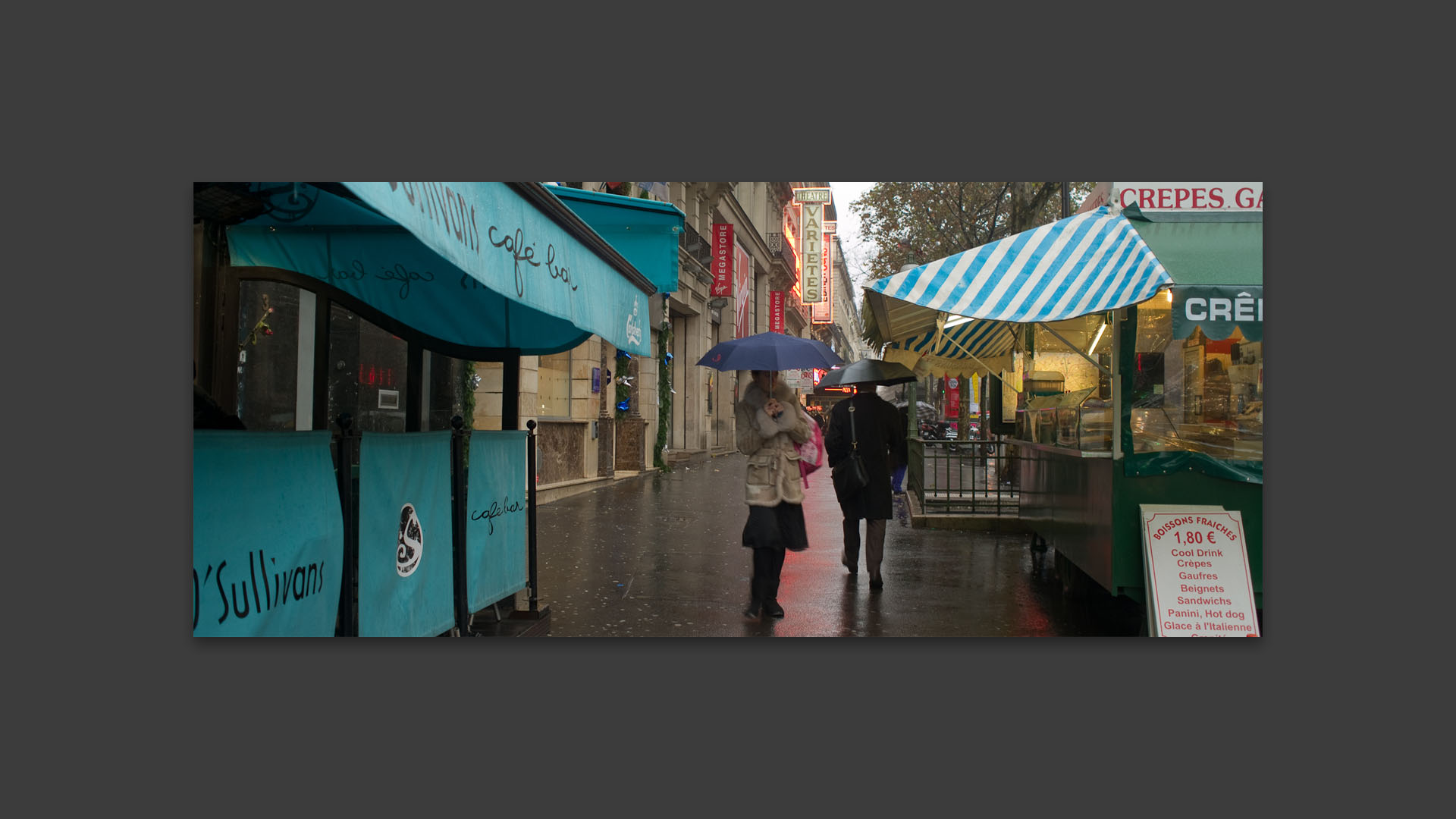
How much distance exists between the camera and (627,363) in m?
20.2

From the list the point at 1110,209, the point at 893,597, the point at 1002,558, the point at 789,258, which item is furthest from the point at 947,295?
the point at 789,258

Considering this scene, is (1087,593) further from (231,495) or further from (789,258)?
(789,258)

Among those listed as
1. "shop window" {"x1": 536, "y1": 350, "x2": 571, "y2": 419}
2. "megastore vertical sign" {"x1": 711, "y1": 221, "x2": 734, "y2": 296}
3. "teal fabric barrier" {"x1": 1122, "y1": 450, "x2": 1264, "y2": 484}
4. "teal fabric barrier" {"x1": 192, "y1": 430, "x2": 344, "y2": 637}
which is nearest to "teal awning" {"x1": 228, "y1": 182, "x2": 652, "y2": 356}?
"teal fabric barrier" {"x1": 192, "y1": 430, "x2": 344, "y2": 637}

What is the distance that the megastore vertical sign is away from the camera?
27.8 metres

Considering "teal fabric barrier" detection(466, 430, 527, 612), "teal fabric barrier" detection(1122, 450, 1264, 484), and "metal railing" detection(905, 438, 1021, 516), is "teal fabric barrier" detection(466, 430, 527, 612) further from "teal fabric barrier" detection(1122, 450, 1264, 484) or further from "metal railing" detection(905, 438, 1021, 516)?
"metal railing" detection(905, 438, 1021, 516)

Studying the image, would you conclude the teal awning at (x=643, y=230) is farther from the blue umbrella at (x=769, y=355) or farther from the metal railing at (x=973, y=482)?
the metal railing at (x=973, y=482)

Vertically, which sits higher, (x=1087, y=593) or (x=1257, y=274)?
(x=1257, y=274)

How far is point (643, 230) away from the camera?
25.5 ft

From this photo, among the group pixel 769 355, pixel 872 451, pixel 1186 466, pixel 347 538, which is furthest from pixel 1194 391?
pixel 347 538

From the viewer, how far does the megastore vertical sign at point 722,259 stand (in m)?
27.8

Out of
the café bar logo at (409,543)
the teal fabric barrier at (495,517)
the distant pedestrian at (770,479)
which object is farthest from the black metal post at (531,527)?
the distant pedestrian at (770,479)

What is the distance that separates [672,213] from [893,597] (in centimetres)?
335

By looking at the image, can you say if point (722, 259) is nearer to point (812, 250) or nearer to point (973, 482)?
point (812, 250)

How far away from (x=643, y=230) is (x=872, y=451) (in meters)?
2.54
